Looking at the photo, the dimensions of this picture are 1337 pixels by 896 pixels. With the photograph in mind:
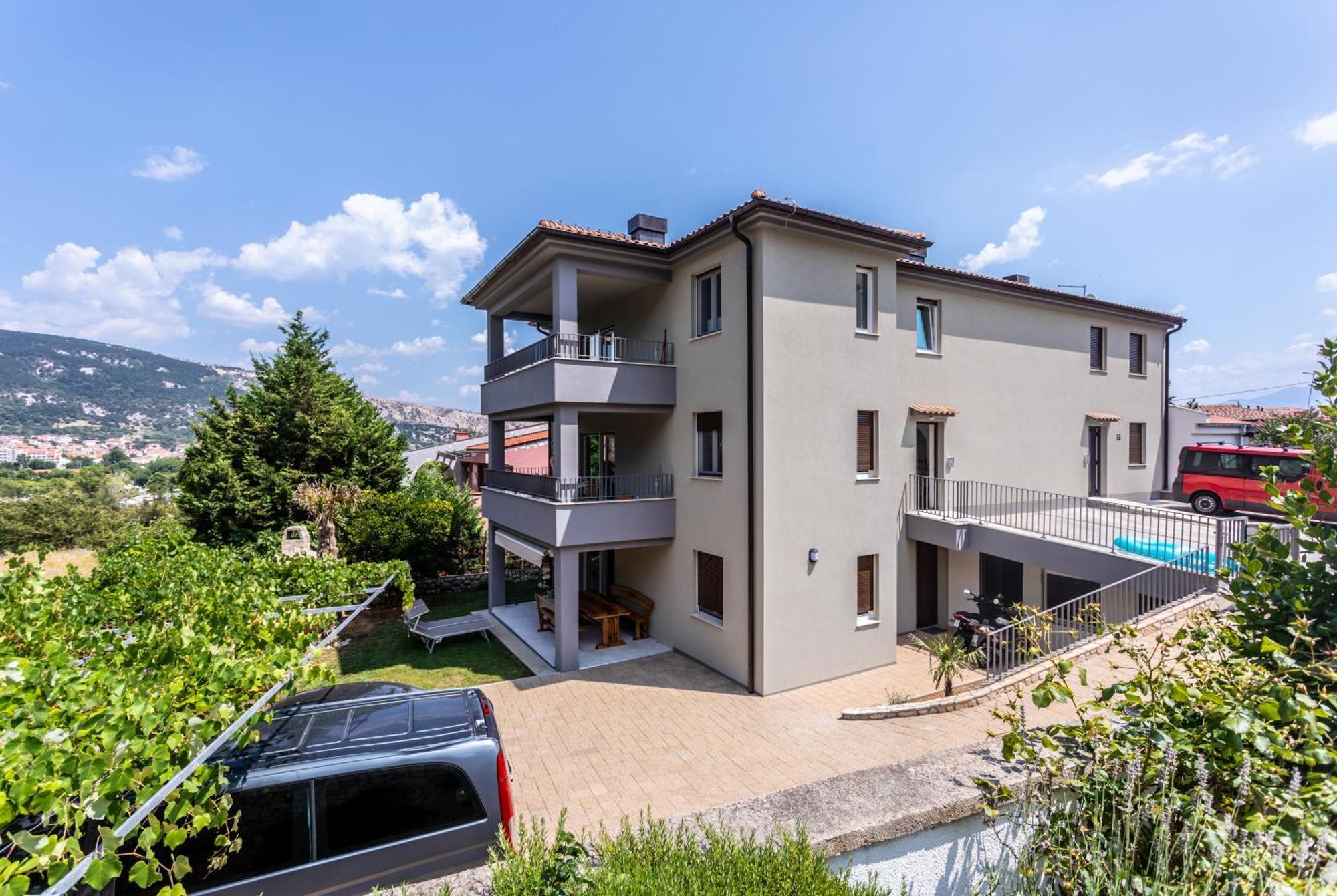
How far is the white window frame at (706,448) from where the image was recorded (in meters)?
13.7

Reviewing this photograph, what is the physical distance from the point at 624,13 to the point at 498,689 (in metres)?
15.3

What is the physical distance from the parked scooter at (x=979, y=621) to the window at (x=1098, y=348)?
1102cm

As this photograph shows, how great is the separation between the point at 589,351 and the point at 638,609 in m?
7.64

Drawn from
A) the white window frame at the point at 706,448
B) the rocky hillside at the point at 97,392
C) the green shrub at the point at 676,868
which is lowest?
the green shrub at the point at 676,868

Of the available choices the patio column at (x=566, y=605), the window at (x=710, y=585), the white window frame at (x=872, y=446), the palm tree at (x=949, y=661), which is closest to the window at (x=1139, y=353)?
the white window frame at (x=872, y=446)

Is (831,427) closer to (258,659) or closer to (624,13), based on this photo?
(624,13)

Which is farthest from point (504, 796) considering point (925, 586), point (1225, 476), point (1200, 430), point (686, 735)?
point (1200, 430)

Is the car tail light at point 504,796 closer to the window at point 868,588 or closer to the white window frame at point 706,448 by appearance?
the white window frame at point 706,448

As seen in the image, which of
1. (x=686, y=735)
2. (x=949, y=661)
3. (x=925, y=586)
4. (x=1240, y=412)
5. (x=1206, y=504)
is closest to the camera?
(x=686, y=735)

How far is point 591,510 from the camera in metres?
14.0

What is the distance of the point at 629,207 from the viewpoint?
622 inches

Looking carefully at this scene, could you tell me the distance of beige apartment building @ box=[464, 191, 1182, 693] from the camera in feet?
41.9

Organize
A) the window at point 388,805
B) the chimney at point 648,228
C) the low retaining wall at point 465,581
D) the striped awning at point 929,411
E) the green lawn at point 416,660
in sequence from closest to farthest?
the window at point 388,805, the green lawn at point 416,660, the chimney at point 648,228, the striped awning at point 929,411, the low retaining wall at point 465,581

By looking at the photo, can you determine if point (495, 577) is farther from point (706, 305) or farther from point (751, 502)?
point (706, 305)
